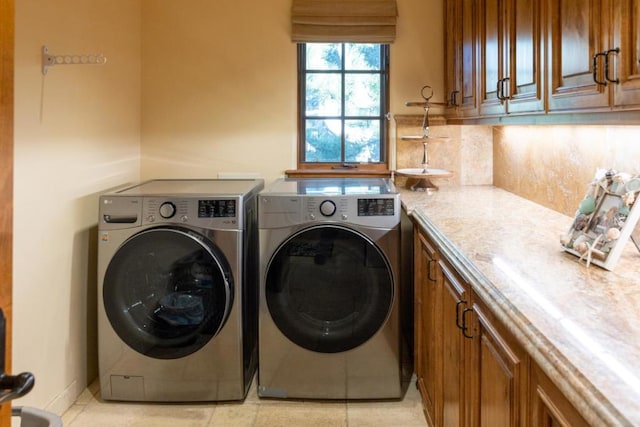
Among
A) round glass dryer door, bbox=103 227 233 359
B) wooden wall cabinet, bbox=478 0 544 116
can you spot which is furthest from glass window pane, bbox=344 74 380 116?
round glass dryer door, bbox=103 227 233 359

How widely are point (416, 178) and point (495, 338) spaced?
1.97m

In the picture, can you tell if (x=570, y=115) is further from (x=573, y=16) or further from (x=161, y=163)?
(x=161, y=163)

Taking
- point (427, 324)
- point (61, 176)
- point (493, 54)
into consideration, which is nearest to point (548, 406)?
point (427, 324)

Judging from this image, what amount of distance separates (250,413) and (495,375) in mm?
1509

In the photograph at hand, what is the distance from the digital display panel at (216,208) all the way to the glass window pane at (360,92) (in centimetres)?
123

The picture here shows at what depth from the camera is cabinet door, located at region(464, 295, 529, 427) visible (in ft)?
3.72

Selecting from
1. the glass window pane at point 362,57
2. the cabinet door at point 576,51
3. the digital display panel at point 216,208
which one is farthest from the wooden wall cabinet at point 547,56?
the digital display panel at point 216,208

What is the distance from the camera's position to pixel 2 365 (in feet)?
2.54

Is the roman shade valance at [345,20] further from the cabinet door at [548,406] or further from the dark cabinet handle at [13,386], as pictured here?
the dark cabinet handle at [13,386]

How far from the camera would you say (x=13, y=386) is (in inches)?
29.5

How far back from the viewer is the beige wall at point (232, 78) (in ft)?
10.7

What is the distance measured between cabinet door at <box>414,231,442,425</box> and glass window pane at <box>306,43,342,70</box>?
54.9 inches

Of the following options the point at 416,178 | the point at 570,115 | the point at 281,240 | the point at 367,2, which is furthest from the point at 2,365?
the point at 367,2

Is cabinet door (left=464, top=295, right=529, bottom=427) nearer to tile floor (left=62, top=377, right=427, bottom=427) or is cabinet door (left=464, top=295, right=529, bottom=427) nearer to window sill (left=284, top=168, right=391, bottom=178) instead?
tile floor (left=62, top=377, right=427, bottom=427)
